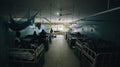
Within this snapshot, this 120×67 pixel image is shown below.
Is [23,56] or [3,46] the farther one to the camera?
[23,56]

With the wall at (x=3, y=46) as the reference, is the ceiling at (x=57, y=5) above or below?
above

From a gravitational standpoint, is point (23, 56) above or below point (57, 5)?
below

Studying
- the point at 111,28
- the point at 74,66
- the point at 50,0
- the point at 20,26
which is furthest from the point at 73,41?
the point at 50,0

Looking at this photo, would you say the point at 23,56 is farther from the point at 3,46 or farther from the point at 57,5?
the point at 57,5

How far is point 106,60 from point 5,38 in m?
2.70

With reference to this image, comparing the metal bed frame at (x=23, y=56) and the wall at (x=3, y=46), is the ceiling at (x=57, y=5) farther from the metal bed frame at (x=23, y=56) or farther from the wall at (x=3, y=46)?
the metal bed frame at (x=23, y=56)

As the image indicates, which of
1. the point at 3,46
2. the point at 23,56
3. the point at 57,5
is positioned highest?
the point at 57,5

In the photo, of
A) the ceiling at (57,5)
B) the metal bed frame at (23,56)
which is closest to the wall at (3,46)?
the metal bed frame at (23,56)

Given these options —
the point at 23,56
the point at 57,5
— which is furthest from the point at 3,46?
the point at 57,5

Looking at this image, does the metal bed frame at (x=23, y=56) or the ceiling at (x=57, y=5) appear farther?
the metal bed frame at (x=23, y=56)

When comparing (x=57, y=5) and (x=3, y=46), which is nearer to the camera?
(x=3, y=46)

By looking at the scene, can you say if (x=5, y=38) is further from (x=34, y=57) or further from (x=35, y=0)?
(x=35, y=0)

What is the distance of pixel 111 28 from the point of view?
140 inches

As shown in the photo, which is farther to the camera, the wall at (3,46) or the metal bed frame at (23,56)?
the metal bed frame at (23,56)
